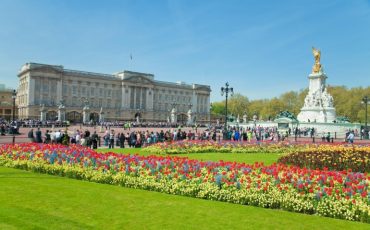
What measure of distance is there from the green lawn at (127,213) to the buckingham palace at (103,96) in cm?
7466

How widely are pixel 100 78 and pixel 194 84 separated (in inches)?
1565

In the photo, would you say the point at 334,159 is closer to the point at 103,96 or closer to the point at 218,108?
the point at 103,96

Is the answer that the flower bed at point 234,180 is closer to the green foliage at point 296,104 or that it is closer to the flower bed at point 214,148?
the flower bed at point 214,148

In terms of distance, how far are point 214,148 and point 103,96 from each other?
9340cm

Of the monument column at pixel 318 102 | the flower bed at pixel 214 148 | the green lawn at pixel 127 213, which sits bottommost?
the green lawn at pixel 127 213

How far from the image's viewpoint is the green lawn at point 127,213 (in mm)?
6953

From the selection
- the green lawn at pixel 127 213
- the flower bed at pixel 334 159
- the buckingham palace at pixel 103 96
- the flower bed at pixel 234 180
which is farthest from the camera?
the buckingham palace at pixel 103 96

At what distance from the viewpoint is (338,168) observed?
50.4 ft

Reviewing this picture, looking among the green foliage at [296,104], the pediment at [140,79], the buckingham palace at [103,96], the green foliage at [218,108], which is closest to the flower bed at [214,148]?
the buckingham palace at [103,96]

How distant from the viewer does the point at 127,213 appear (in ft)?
25.3

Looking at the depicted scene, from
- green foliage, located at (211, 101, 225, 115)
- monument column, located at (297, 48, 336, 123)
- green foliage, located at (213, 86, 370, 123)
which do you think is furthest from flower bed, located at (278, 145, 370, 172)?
green foliage, located at (211, 101, 225, 115)

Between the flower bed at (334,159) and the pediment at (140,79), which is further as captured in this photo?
the pediment at (140,79)

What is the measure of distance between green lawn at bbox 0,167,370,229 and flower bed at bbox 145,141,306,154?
14.0 metres

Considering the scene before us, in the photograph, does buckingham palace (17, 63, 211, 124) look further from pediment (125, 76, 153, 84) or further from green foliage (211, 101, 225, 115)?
green foliage (211, 101, 225, 115)
